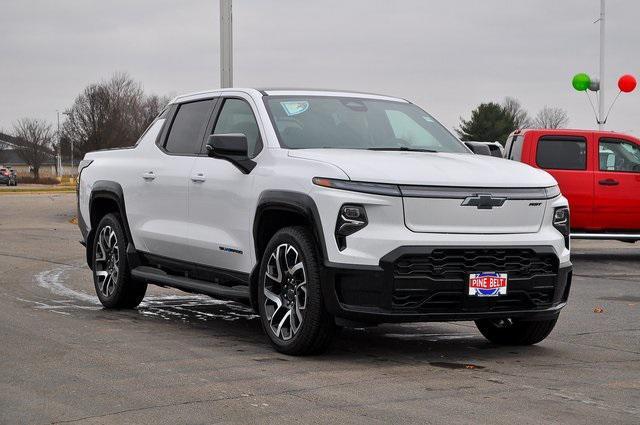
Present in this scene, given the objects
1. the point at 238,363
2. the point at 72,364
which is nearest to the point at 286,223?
the point at 238,363

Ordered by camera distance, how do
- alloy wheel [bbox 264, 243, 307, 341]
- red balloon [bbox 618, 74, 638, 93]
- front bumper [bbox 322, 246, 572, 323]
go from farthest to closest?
red balloon [bbox 618, 74, 638, 93], alloy wheel [bbox 264, 243, 307, 341], front bumper [bbox 322, 246, 572, 323]

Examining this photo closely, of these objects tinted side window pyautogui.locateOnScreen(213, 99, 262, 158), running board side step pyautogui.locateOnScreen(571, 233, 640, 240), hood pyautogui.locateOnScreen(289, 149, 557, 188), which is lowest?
running board side step pyautogui.locateOnScreen(571, 233, 640, 240)

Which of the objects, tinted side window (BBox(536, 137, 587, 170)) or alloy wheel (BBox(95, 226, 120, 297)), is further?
tinted side window (BBox(536, 137, 587, 170))

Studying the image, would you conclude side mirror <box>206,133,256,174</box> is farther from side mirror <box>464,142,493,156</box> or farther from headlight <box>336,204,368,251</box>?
side mirror <box>464,142,493,156</box>

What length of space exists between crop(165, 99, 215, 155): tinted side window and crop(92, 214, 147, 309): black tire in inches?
41.0

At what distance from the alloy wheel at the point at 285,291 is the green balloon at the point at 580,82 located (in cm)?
2538

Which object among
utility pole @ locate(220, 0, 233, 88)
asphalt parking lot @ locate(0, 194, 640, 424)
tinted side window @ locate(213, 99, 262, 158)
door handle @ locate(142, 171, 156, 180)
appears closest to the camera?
asphalt parking lot @ locate(0, 194, 640, 424)

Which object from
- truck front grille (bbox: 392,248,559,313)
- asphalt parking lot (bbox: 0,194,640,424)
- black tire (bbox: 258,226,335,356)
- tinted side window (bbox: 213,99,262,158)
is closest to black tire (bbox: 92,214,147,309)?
asphalt parking lot (bbox: 0,194,640,424)

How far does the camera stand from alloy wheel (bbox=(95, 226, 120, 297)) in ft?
33.4

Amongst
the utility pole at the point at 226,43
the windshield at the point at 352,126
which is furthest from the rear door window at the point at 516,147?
the windshield at the point at 352,126

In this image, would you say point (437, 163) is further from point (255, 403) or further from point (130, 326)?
point (130, 326)

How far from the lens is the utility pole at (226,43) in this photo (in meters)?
18.3

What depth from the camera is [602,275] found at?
48.8ft

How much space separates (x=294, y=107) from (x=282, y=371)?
7.84 feet
